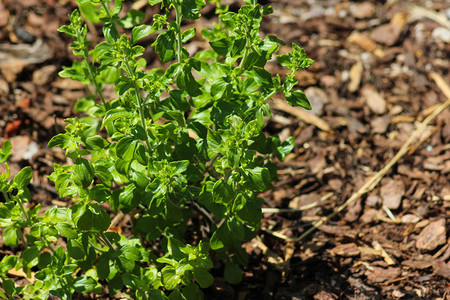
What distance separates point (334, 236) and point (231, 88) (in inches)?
71.3

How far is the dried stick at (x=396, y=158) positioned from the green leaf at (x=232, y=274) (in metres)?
0.72

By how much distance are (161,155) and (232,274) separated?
3.91ft

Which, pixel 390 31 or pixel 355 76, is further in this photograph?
pixel 390 31

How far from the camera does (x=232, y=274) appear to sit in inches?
144

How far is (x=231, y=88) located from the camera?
9.98 feet

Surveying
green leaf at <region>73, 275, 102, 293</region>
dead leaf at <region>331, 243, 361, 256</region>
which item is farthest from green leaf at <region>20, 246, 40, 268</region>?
dead leaf at <region>331, 243, 361, 256</region>

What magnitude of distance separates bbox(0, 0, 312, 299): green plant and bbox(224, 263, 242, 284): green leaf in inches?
16.2

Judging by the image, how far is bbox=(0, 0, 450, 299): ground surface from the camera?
12.8 ft

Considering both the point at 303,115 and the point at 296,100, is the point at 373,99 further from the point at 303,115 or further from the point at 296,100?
the point at 296,100

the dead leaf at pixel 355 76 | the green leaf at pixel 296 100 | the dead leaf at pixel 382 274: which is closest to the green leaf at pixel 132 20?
the green leaf at pixel 296 100

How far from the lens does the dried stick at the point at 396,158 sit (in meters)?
4.36

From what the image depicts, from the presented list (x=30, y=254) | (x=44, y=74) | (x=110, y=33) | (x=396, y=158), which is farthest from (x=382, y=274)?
(x=44, y=74)

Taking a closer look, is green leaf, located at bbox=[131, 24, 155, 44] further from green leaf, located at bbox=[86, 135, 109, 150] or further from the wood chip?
the wood chip

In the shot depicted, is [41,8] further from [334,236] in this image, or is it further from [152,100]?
[334,236]
